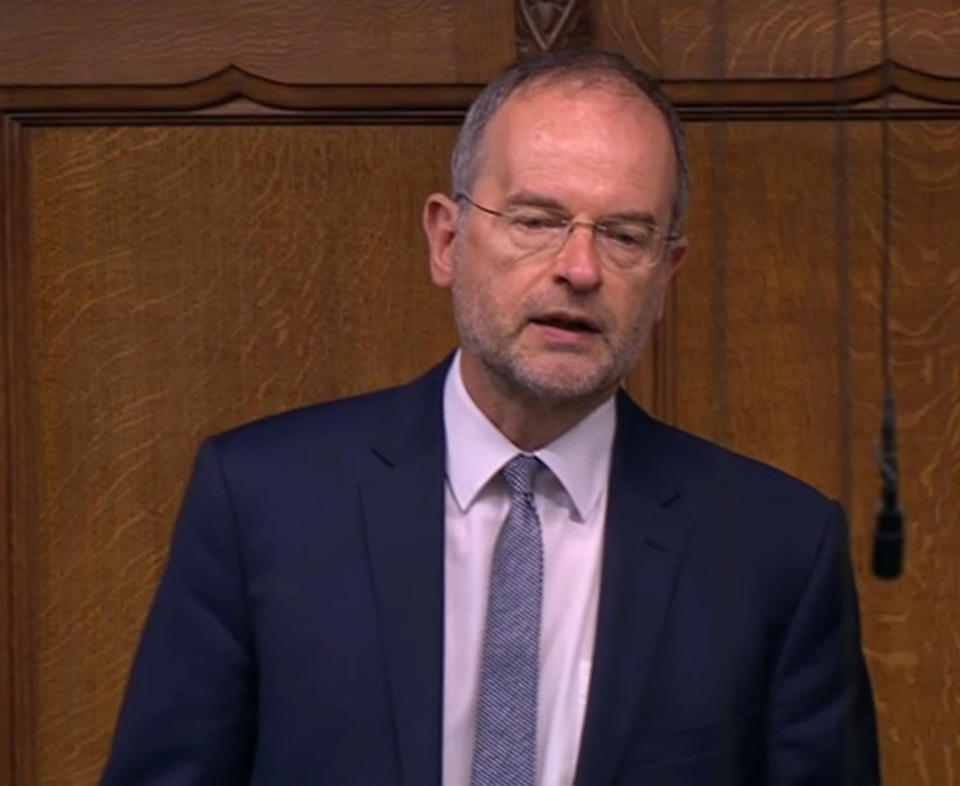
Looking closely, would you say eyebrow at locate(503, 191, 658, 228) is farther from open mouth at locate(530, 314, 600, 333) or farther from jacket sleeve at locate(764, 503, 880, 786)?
jacket sleeve at locate(764, 503, 880, 786)

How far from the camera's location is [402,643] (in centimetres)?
214

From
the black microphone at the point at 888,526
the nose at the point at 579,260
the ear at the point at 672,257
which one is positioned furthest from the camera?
the ear at the point at 672,257

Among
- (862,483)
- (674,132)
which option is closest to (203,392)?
(674,132)

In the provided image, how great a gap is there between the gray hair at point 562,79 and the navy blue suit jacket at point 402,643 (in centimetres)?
23

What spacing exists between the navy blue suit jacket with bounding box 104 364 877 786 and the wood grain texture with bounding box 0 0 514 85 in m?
0.59

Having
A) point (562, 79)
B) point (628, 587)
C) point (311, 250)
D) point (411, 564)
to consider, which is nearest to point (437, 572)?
point (411, 564)

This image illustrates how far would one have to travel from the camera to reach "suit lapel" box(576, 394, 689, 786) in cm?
213

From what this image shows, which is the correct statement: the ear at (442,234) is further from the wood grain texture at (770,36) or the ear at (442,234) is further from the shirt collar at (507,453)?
the wood grain texture at (770,36)

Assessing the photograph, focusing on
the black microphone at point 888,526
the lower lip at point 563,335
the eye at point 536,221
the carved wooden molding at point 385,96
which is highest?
the carved wooden molding at point 385,96

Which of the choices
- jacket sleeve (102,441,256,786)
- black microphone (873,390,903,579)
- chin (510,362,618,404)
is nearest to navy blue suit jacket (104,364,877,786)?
jacket sleeve (102,441,256,786)

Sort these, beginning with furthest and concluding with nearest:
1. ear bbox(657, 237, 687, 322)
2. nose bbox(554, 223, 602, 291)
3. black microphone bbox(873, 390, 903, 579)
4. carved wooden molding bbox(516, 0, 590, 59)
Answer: carved wooden molding bbox(516, 0, 590, 59), ear bbox(657, 237, 687, 322), nose bbox(554, 223, 602, 291), black microphone bbox(873, 390, 903, 579)

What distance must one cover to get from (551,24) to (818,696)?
80cm

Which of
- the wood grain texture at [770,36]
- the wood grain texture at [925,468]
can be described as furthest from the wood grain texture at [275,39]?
Answer: the wood grain texture at [925,468]

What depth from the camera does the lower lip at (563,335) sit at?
2123 mm
